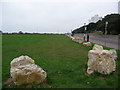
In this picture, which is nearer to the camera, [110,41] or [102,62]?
[102,62]

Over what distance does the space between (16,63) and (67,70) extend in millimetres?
2394

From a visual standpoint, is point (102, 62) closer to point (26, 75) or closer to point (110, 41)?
point (26, 75)

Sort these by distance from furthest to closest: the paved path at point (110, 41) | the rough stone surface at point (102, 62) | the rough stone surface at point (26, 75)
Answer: the paved path at point (110, 41), the rough stone surface at point (102, 62), the rough stone surface at point (26, 75)

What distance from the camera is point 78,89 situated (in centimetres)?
548

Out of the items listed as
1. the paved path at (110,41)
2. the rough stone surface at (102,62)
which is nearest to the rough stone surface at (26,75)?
the rough stone surface at (102,62)

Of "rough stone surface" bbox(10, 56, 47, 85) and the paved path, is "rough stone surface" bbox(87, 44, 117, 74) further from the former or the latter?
the paved path

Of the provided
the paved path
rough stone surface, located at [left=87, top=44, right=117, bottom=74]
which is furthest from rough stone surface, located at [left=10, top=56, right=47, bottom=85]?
the paved path

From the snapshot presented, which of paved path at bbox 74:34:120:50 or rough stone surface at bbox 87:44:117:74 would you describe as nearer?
rough stone surface at bbox 87:44:117:74

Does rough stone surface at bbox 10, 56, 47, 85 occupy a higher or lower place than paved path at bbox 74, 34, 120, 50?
lower

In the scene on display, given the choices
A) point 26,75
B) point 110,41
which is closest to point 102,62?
point 26,75

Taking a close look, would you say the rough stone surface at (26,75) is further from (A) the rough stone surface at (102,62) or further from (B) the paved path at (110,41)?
(B) the paved path at (110,41)

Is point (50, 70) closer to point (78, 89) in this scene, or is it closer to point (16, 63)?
point (16, 63)

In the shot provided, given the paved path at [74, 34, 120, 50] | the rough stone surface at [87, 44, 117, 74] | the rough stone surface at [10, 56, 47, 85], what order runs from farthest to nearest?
the paved path at [74, 34, 120, 50], the rough stone surface at [87, 44, 117, 74], the rough stone surface at [10, 56, 47, 85]

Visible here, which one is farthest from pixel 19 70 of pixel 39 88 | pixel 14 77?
pixel 39 88
